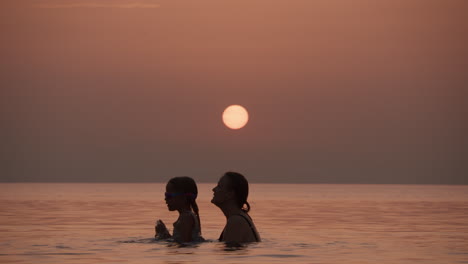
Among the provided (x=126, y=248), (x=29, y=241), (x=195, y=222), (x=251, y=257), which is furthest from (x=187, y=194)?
(x=29, y=241)

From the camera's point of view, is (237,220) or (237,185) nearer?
(237,185)

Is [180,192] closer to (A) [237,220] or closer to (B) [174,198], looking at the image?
(B) [174,198]

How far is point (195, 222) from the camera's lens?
55.9ft

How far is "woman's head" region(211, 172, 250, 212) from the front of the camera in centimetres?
1509

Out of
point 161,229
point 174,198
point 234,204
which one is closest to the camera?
point 234,204

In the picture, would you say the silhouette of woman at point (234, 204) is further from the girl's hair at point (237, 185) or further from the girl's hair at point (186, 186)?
the girl's hair at point (186, 186)

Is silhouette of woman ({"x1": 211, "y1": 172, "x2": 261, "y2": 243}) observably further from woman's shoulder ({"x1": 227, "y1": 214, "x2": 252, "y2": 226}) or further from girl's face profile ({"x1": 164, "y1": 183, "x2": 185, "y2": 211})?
girl's face profile ({"x1": 164, "y1": 183, "x2": 185, "y2": 211})

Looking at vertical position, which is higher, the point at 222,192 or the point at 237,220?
the point at 222,192

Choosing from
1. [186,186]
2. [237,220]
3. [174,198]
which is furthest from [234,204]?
[174,198]

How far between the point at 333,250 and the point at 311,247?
893mm

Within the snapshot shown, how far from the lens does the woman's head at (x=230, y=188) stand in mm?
15094

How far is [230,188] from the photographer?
15180mm

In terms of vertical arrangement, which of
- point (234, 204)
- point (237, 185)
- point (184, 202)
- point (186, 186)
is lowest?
point (234, 204)

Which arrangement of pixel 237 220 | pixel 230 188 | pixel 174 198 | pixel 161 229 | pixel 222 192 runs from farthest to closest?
pixel 161 229, pixel 174 198, pixel 237 220, pixel 230 188, pixel 222 192
